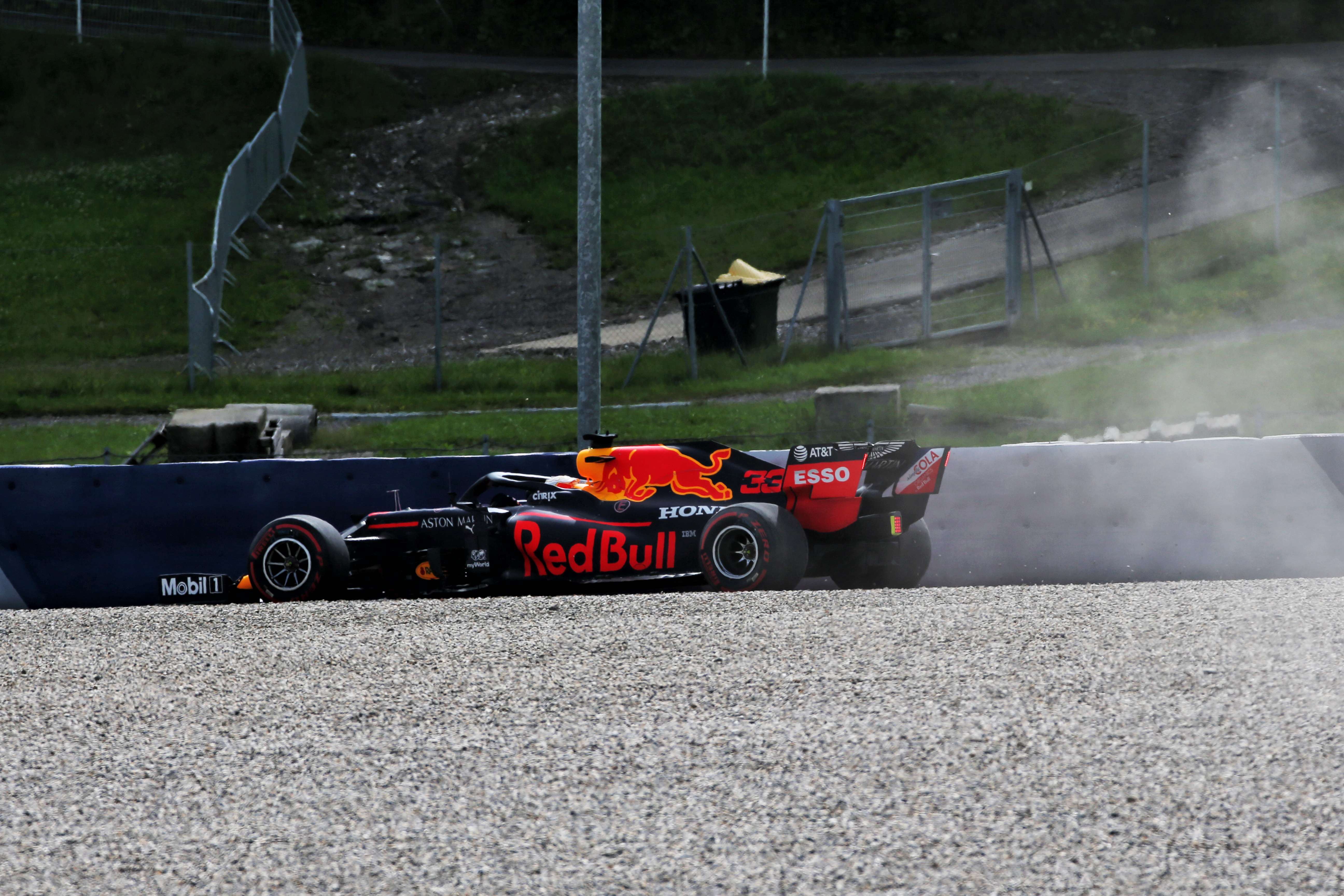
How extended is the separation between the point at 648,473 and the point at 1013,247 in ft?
37.0

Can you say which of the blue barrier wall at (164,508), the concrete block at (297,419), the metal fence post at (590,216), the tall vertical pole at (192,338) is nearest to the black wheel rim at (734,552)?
the blue barrier wall at (164,508)

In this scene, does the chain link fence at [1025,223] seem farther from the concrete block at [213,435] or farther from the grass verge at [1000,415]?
the concrete block at [213,435]

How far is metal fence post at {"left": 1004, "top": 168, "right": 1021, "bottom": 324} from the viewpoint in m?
18.5

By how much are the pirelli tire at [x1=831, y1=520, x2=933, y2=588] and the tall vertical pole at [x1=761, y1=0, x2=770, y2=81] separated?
928 inches

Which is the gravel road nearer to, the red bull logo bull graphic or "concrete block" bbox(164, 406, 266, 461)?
the red bull logo bull graphic

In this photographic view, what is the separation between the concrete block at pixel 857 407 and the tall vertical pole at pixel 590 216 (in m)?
4.21

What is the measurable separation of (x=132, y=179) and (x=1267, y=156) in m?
22.5

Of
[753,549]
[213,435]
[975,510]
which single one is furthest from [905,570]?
[213,435]

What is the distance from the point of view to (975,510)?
9.39 m

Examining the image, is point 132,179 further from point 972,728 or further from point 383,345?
point 972,728

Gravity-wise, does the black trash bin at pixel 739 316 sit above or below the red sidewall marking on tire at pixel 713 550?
above

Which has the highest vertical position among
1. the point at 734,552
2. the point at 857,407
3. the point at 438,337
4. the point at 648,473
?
the point at 438,337

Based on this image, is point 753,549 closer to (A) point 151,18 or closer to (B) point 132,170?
(B) point 132,170

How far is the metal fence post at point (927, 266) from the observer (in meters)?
18.4
